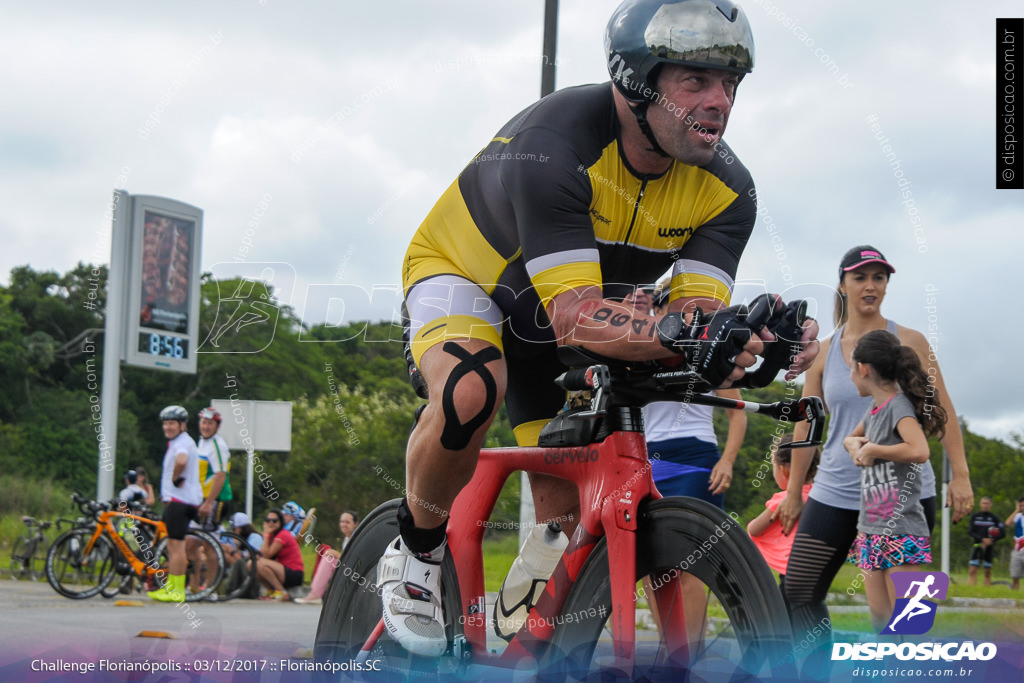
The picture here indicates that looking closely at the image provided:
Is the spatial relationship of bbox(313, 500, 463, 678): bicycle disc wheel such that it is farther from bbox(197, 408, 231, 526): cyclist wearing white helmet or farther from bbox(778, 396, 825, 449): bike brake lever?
bbox(197, 408, 231, 526): cyclist wearing white helmet

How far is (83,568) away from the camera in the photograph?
10703 mm

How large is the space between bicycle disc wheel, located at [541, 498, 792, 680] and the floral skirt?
217cm

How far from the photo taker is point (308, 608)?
34.4ft

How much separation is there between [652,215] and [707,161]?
0.23 meters

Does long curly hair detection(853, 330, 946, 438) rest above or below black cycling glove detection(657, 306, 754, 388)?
above

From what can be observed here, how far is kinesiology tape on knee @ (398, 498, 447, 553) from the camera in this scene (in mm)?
3363

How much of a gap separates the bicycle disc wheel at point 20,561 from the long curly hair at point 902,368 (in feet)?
35.2

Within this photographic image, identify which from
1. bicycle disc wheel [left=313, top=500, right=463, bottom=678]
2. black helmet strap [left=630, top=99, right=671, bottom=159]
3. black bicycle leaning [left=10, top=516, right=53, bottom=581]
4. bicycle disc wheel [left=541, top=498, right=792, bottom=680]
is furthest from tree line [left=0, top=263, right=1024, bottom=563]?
black bicycle leaning [left=10, top=516, right=53, bottom=581]

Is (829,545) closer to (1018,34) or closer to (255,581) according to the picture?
(1018,34)

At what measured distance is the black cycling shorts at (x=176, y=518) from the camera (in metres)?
9.98

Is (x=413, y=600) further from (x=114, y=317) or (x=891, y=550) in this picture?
(x=114, y=317)

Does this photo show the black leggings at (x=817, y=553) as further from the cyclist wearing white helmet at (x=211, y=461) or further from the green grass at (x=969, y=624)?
the cyclist wearing white helmet at (x=211, y=461)

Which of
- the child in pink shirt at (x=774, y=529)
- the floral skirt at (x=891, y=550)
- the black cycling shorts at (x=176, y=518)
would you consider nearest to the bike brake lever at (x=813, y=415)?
the floral skirt at (x=891, y=550)

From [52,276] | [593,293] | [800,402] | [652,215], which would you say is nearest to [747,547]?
[800,402]
